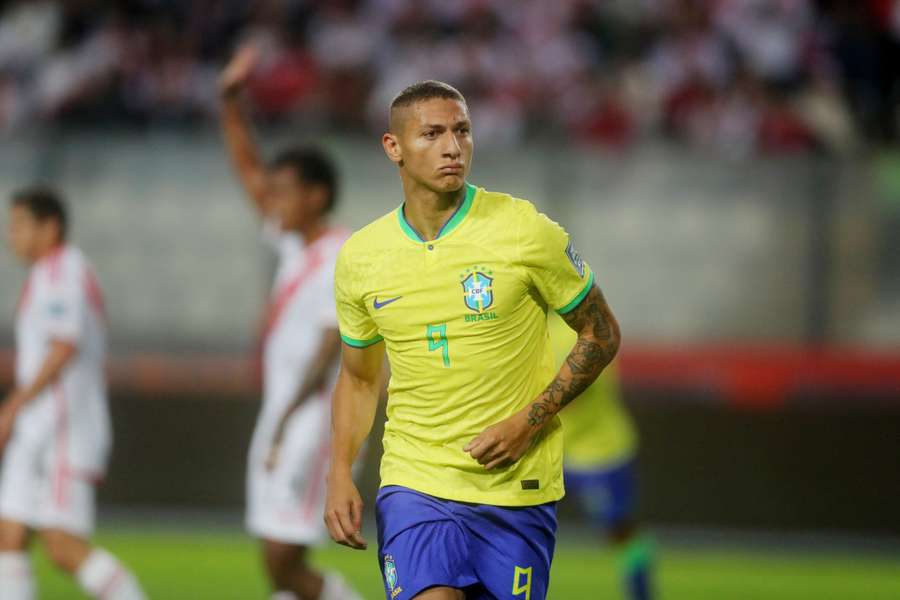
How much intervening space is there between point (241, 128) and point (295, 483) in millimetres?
1864

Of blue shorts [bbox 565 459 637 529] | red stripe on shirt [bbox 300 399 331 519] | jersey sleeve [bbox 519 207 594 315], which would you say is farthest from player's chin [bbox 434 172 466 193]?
blue shorts [bbox 565 459 637 529]

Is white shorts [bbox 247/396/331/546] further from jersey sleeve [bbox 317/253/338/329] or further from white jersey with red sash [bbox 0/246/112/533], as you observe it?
white jersey with red sash [bbox 0/246/112/533]

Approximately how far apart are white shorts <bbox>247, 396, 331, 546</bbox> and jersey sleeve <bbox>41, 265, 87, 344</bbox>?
45.3 inches

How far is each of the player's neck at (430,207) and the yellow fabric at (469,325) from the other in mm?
37

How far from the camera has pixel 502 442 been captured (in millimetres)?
4762

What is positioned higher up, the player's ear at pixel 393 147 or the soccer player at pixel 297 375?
the player's ear at pixel 393 147

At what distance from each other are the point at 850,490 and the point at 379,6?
626 cm

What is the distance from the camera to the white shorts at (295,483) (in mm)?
7078

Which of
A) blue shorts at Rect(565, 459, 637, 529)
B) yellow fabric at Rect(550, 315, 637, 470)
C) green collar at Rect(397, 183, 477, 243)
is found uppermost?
green collar at Rect(397, 183, 477, 243)

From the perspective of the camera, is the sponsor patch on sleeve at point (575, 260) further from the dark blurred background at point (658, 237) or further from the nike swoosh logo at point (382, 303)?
the dark blurred background at point (658, 237)

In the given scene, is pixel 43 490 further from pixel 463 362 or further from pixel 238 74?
pixel 463 362

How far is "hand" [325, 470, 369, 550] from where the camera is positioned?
483 centimetres

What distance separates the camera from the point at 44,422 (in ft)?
24.8

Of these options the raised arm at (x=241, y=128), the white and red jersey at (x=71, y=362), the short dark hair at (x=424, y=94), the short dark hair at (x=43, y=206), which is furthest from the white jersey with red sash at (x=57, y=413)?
the short dark hair at (x=424, y=94)
